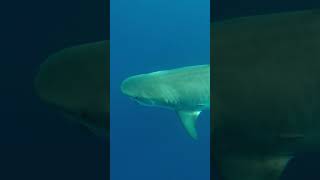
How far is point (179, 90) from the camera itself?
126 cm

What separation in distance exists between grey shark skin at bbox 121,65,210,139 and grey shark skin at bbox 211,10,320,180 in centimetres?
4

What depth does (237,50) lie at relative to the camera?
1.29 meters

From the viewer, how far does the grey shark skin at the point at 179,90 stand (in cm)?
125

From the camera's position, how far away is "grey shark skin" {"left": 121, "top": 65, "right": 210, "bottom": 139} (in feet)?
4.12
